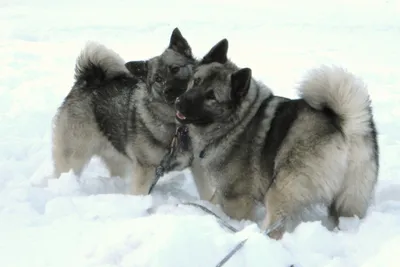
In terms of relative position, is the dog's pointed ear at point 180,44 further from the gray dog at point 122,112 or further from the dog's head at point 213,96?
the dog's head at point 213,96

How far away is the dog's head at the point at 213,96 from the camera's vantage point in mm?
4152

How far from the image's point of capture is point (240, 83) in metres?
4.18

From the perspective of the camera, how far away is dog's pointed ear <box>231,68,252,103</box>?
412 centimetres

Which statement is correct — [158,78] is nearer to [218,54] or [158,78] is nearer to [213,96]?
[218,54]

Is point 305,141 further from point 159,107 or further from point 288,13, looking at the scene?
point 288,13

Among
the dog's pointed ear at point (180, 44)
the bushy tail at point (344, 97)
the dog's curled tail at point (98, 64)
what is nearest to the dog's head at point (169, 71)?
the dog's pointed ear at point (180, 44)

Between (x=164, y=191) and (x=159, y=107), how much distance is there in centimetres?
89

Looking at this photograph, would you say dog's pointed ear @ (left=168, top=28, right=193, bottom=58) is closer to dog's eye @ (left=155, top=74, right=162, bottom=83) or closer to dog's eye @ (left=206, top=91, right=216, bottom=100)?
dog's eye @ (left=155, top=74, right=162, bottom=83)

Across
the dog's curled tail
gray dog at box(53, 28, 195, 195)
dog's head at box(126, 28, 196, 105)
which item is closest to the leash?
gray dog at box(53, 28, 195, 195)

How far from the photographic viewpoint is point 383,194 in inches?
187

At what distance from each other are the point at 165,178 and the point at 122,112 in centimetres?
85

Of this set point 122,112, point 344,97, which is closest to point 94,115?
point 122,112

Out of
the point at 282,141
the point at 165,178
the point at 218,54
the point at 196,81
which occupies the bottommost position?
the point at 165,178

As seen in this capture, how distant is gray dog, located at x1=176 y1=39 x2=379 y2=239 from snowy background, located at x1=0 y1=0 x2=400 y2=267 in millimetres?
277
